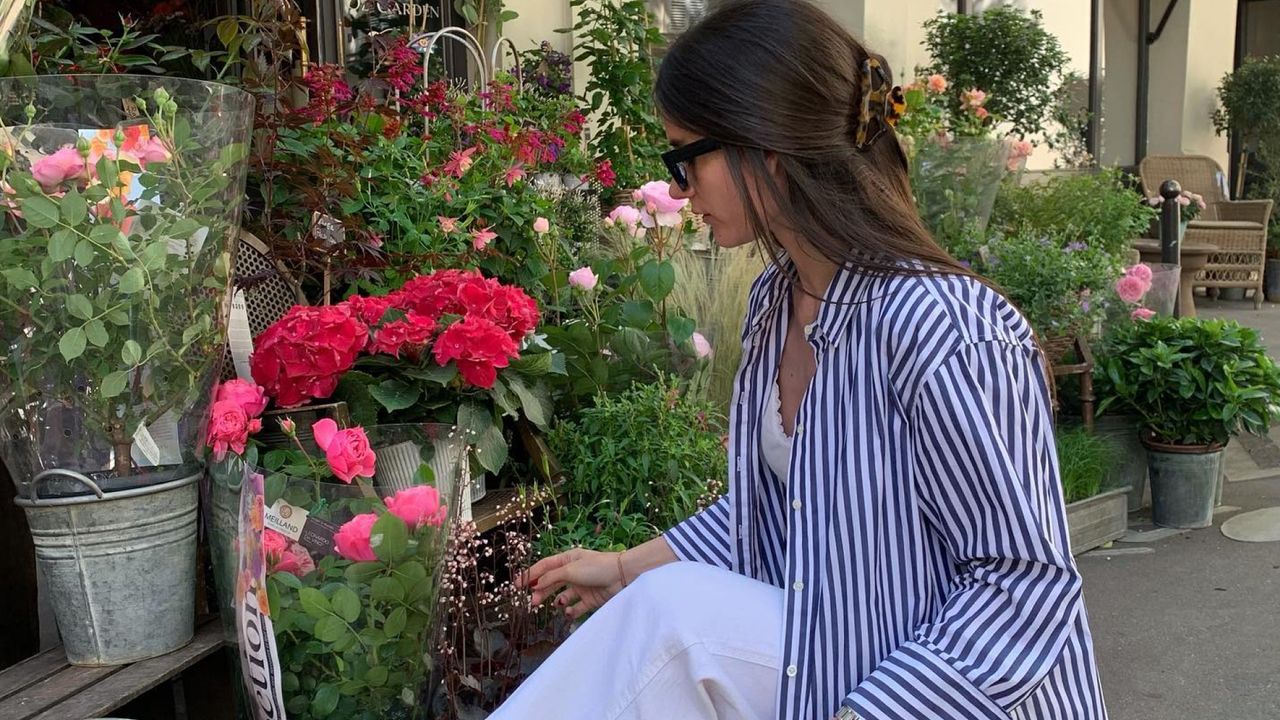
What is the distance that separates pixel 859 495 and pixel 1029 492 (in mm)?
210

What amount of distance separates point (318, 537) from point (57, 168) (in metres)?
0.68

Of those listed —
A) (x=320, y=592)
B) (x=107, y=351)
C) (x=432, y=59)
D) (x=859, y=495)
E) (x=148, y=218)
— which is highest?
(x=432, y=59)

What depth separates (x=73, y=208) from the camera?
1805 millimetres

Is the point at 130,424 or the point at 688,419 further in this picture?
the point at 688,419

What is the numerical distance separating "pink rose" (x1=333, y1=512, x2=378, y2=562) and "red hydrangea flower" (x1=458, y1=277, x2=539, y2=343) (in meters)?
0.80

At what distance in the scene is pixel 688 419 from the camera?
9.82 feet

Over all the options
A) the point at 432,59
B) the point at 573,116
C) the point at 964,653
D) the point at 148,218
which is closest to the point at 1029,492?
the point at 964,653

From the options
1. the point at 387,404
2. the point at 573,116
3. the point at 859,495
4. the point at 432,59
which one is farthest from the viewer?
the point at 432,59

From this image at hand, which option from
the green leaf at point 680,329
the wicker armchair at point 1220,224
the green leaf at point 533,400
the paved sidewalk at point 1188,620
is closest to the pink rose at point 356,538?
the green leaf at point 533,400

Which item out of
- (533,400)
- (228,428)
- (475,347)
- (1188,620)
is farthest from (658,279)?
(1188,620)

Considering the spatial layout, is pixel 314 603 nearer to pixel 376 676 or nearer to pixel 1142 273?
pixel 376 676

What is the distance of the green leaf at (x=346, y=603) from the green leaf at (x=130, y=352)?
497 mm

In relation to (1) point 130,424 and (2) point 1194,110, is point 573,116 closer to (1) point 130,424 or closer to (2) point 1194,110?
(1) point 130,424

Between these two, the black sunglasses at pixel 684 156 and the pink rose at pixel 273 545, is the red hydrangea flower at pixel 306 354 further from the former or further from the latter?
the black sunglasses at pixel 684 156
